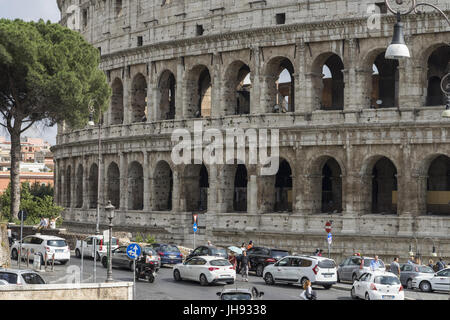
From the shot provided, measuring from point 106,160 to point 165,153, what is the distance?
22.0ft

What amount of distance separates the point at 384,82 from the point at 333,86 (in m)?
3.30

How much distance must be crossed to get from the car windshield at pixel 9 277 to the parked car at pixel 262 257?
47.5ft

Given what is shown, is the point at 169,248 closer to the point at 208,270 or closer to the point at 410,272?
A: the point at 208,270

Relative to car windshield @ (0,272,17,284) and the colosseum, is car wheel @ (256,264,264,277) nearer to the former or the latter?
the colosseum

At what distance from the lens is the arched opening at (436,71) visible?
47.4 m

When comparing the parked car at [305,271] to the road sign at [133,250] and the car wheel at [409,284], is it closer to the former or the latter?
the car wheel at [409,284]

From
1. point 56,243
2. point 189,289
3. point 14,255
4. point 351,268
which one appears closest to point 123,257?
point 56,243

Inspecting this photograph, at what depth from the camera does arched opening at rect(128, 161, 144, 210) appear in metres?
55.6

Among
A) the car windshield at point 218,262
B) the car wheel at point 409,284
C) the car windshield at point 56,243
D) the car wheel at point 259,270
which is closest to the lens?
the car windshield at point 218,262

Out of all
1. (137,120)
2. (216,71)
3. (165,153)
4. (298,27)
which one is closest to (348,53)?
(298,27)

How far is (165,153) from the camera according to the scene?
52.5 m

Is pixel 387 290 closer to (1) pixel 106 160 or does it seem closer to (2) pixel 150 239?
(2) pixel 150 239

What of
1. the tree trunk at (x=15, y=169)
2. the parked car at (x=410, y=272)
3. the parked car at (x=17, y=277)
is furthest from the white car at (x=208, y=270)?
the tree trunk at (x=15, y=169)

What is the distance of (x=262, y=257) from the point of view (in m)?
38.8
